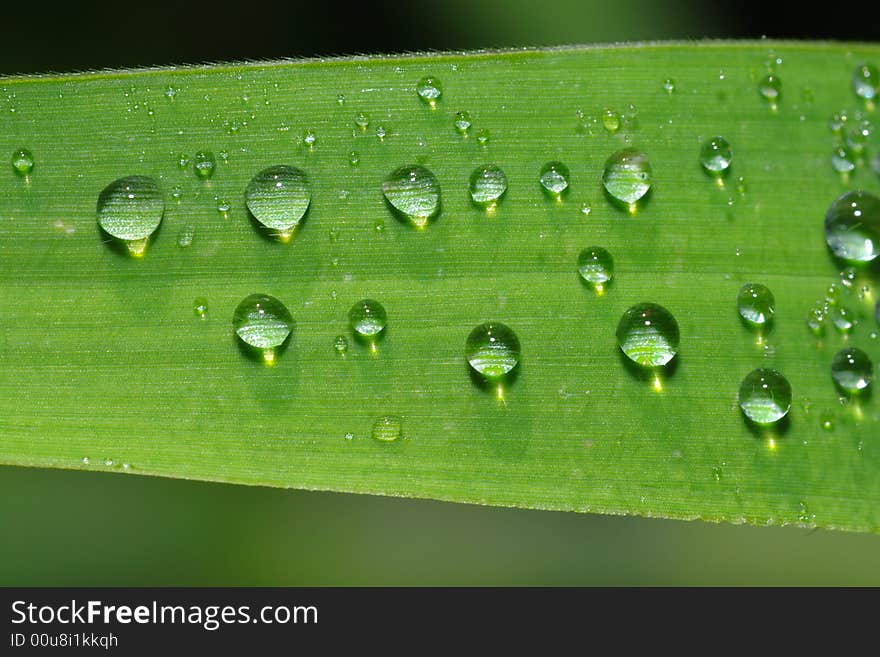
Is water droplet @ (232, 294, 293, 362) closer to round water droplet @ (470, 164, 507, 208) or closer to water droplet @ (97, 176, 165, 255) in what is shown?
water droplet @ (97, 176, 165, 255)

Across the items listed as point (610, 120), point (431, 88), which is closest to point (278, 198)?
point (431, 88)

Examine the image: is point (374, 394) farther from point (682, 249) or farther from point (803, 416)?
point (803, 416)

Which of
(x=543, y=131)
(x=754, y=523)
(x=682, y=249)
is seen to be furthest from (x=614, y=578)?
(x=543, y=131)

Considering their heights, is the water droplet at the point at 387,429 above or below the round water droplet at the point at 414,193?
below

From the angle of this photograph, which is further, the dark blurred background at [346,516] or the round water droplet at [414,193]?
the dark blurred background at [346,516]

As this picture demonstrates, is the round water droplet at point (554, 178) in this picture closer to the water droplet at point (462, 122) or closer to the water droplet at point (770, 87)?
the water droplet at point (462, 122)

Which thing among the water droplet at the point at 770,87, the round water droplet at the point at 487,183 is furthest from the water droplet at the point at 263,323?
the water droplet at the point at 770,87
